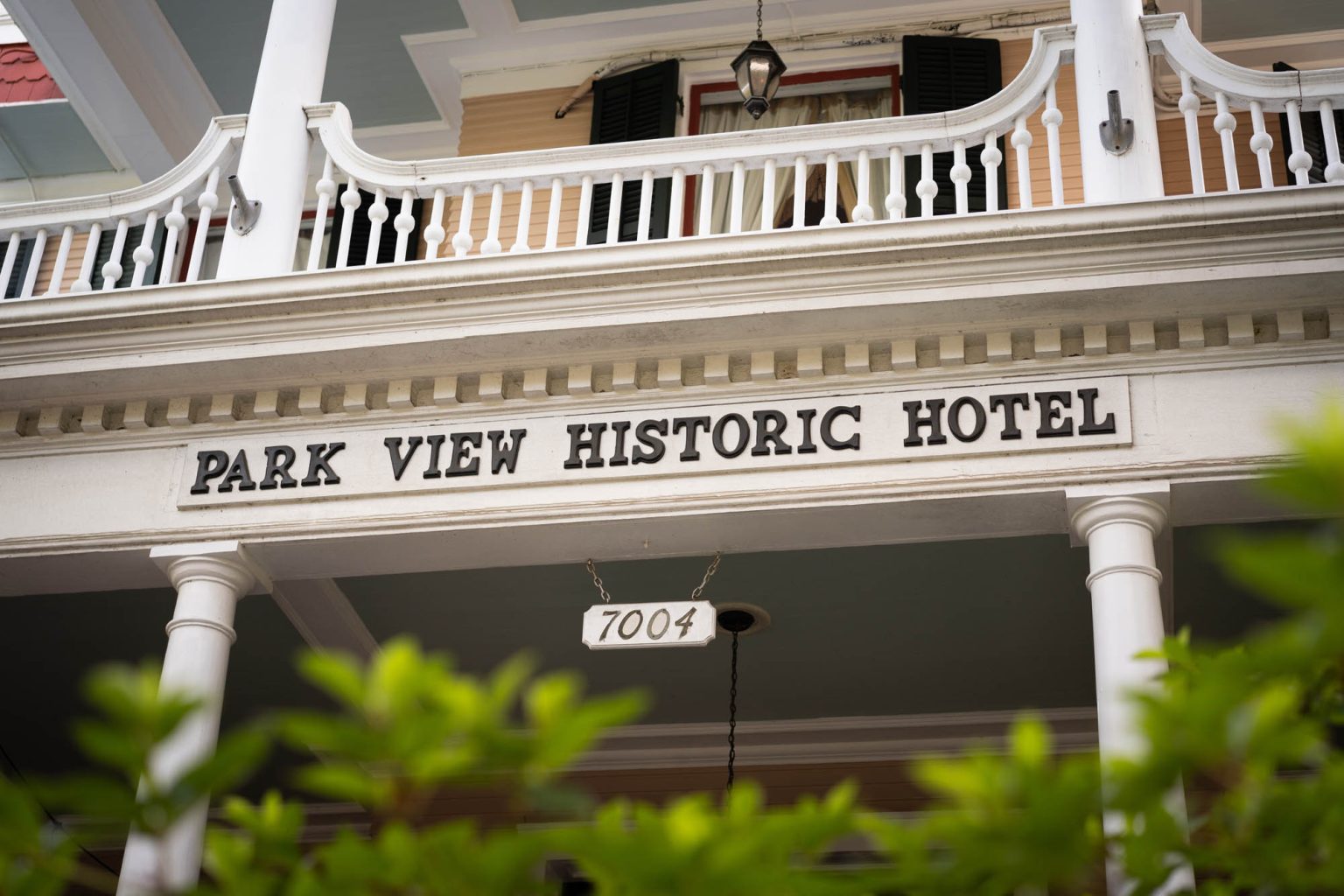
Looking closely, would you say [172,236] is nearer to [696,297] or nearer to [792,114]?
[696,297]

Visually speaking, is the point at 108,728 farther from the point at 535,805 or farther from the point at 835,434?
the point at 835,434

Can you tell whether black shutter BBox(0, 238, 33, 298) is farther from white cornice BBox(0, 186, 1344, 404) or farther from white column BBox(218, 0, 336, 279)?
white cornice BBox(0, 186, 1344, 404)

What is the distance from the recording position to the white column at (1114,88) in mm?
6941

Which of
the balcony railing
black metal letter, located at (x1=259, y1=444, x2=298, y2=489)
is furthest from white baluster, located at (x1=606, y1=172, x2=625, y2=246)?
black metal letter, located at (x1=259, y1=444, x2=298, y2=489)

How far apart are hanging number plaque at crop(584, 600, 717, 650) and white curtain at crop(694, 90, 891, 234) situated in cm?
459

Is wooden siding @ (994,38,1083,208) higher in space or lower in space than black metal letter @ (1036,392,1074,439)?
higher

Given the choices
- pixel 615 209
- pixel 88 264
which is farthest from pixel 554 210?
pixel 88 264

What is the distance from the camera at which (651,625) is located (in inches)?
266

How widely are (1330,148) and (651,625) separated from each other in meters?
3.69

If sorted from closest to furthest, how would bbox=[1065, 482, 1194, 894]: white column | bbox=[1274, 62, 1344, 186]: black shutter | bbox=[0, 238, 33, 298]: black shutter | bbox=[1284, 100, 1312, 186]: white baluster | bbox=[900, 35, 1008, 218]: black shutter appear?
bbox=[1065, 482, 1194, 894]: white column, bbox=[1284, 100, 1312, 186]: white baluster, bbox=[1274, 62, 1344, 186]: black shutter, bbox=[900, 35, 1008, 218]: black shutter, bbox=[0, 238, 33, 298]: black shutter

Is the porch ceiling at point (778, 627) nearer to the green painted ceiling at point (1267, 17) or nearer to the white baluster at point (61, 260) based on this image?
the white baluster at point (61, 260)

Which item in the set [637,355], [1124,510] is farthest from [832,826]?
[637,355]

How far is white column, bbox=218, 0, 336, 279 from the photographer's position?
786cm

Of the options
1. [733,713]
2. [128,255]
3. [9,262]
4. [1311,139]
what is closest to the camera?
[9,262]
